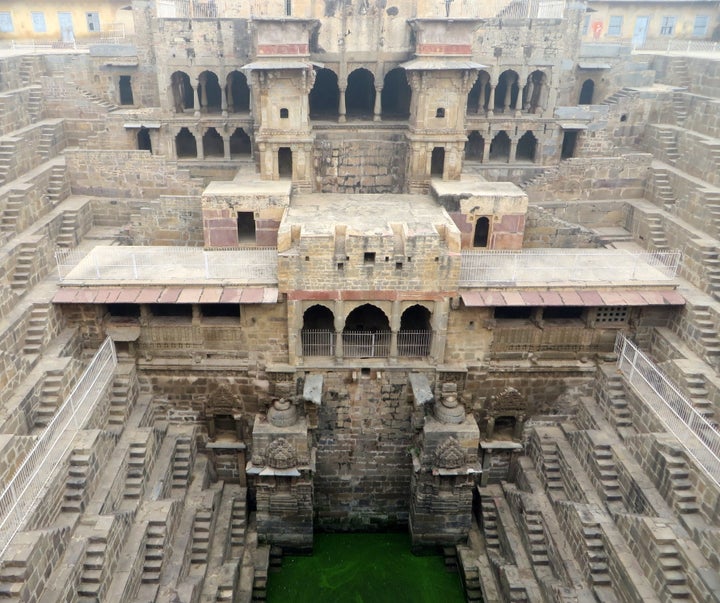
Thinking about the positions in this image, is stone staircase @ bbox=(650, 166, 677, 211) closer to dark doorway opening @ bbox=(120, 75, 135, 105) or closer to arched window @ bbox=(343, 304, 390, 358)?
arched window @ bbox=(343, 304, 390, 358)

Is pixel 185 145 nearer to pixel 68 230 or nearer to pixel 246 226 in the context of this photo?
pixel 246 226

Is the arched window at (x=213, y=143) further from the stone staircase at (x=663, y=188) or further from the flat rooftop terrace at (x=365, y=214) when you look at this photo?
the stone staircase at (x=663, y=188)

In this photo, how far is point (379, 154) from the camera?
24828mm

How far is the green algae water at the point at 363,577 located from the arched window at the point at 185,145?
17.8 metres

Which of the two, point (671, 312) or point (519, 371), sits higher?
point (671, 312)

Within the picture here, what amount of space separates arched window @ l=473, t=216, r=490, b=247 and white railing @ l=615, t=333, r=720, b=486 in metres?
5.91

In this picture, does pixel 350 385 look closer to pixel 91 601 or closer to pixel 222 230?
pixel 222 230

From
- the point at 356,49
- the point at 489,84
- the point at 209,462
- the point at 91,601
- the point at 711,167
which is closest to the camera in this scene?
the point at 91,601

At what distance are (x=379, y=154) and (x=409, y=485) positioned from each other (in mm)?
13140

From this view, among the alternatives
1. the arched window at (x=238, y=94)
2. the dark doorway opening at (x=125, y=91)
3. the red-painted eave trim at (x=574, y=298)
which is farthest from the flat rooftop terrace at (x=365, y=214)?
the dark doorway opening at (x=125, y=91)

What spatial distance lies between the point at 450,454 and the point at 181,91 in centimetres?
1988

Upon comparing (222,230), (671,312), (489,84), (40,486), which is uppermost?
(489,84)

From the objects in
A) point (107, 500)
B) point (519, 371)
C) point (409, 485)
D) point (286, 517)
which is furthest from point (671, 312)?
point (107, 500)

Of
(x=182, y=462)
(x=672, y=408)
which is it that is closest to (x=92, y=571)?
(x=182, y=462)
